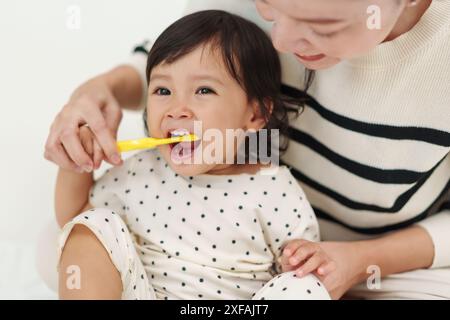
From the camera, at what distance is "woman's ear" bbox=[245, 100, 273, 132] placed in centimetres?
79

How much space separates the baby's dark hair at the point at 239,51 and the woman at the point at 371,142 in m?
0.02

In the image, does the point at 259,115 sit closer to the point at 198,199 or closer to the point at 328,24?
the point at 198,199

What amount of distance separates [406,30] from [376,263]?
0.30 metres

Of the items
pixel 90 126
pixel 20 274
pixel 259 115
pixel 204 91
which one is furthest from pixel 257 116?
pixel 20 274

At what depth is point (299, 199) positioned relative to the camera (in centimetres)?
80

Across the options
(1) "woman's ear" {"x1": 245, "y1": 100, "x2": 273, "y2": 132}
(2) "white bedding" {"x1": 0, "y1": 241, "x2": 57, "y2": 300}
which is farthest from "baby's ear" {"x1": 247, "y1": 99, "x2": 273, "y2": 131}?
(2) "white bedding" {"x1": 0, "y1": 241, "x2": 57, "y2": 300}

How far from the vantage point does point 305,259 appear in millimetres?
732

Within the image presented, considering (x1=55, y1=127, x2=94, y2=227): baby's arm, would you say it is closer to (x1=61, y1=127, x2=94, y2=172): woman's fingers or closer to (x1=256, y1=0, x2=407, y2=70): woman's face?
(x1=61, y1=127, x2=94, y2=172): woman's fingers

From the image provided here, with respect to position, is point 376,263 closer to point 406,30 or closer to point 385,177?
point 385,177

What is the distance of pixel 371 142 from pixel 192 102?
0.78ft

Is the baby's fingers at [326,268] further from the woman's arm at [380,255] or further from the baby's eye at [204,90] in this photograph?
the baby's eye at [204,90]
